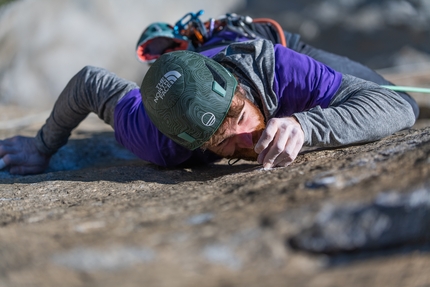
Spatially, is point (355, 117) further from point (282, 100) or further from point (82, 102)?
point (82, 102)

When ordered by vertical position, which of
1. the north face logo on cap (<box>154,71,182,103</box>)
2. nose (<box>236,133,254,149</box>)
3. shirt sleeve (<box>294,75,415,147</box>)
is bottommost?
nose (<box>236,133,254,149</box>)

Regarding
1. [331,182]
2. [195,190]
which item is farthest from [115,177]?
[331,182]

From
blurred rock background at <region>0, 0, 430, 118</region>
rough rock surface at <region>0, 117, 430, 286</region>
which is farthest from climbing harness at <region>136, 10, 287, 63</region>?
blurred rock background at <region>0, 0, 430, 118</region>

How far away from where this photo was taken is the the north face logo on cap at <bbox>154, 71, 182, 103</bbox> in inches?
63.6

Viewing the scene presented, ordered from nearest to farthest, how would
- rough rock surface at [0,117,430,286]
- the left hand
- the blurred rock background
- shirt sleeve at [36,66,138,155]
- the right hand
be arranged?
1. rough rock surface at [0,117,430,286]
2. the left hand
3. shirt sleeve at [36,66,138,155]
4. the right hand
5. the blurred rock background

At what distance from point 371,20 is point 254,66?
5.00 m

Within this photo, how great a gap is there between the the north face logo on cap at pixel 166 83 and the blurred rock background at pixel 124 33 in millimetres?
2444

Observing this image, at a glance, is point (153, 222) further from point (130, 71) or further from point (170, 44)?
point (130, 71)

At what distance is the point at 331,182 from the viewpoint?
115 centimetres

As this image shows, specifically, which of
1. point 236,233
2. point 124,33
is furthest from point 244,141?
point 124,33

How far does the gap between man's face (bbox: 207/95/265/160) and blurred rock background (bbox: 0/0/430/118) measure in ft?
8.15

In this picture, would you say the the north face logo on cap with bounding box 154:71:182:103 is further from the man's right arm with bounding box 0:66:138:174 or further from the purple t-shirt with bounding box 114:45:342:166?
the man's right arm with bounding box 0:66:138:174

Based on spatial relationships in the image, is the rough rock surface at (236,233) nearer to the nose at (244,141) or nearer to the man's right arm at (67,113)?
the nose at (244,141)

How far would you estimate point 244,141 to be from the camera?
176 centimetres
